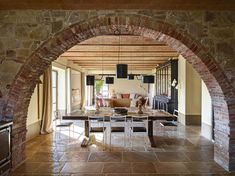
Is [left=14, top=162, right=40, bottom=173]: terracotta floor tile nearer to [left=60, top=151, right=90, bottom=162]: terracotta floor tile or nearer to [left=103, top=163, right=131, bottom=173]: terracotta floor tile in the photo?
[left=60, top=151, right=90, bottom=162]: terracotta floor tile

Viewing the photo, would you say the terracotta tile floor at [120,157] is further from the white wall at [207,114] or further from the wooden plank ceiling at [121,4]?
the wooden plank ceiling at [121,4]

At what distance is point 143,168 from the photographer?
4.34 meters

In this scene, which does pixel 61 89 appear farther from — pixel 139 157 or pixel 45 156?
pixel 139 157

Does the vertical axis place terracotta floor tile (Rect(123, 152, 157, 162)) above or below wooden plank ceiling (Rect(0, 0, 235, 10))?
below

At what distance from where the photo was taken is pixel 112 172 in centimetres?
413

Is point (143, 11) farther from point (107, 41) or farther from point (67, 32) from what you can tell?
point (107, 41)

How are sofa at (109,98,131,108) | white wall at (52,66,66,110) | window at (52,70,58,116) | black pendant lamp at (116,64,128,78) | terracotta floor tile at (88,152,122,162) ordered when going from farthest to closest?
sofa at (109,98,131,108) < white wall at (52,66,66,110) < window at (52,70,58,116) < black pendant lamp at (116,64,128,78) < terracotta floor tile at (88,152,122,162)

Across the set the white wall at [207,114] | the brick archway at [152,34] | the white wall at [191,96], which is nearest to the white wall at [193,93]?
the white wall at [191,96]

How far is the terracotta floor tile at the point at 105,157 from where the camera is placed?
15.7ft

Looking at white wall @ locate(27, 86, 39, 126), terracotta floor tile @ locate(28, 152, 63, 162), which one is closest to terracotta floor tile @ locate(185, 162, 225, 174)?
terracotta floor tile @ locate(28, 152, 63, 162)

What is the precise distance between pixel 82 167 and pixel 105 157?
72 cm

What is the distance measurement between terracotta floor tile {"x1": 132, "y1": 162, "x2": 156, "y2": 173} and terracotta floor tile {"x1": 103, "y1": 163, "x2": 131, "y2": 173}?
0.10 meters

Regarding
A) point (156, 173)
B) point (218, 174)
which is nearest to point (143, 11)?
point (156, 173)

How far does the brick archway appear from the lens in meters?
4.13
